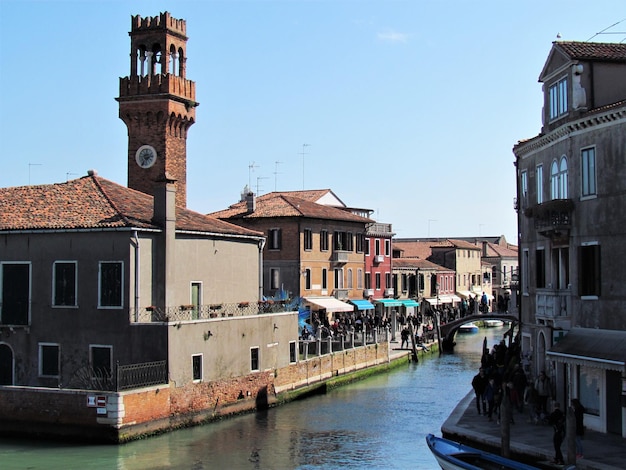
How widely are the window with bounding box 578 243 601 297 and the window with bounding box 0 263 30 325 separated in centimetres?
1546

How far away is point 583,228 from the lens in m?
21.0

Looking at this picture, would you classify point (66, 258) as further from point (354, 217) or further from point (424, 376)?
point (354, 217)

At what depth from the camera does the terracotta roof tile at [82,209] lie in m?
26.5

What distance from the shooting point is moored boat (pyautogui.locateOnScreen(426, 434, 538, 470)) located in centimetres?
1679

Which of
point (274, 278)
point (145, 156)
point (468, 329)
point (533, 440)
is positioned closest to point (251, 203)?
point (274, 278)

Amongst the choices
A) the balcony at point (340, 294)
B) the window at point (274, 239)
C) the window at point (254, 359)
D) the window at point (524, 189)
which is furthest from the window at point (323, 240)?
the window at point (524, 189)

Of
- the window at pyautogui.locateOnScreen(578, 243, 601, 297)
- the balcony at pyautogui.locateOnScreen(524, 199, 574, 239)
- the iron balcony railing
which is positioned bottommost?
the iron balcony railing

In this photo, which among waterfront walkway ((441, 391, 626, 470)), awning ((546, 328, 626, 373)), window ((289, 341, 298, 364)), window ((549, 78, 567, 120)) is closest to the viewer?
waterfront walkway ((441, 391, 626, 470))

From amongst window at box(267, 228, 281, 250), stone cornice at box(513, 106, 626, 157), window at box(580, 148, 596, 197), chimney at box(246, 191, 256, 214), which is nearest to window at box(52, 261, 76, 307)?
stone cornice at box(513, 106, 626, 157)

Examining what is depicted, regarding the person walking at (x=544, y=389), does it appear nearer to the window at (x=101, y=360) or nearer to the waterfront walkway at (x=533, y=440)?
the waterfront walkway at (x=533, y=440)

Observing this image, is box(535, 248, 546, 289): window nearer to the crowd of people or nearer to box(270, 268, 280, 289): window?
the crowd of people

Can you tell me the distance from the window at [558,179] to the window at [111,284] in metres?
11.8

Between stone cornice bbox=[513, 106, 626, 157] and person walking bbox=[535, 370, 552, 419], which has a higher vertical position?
stone cornice bbox=[513, 106, 626, 157]

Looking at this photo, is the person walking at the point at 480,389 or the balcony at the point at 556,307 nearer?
the balcony at the point at 556,307
